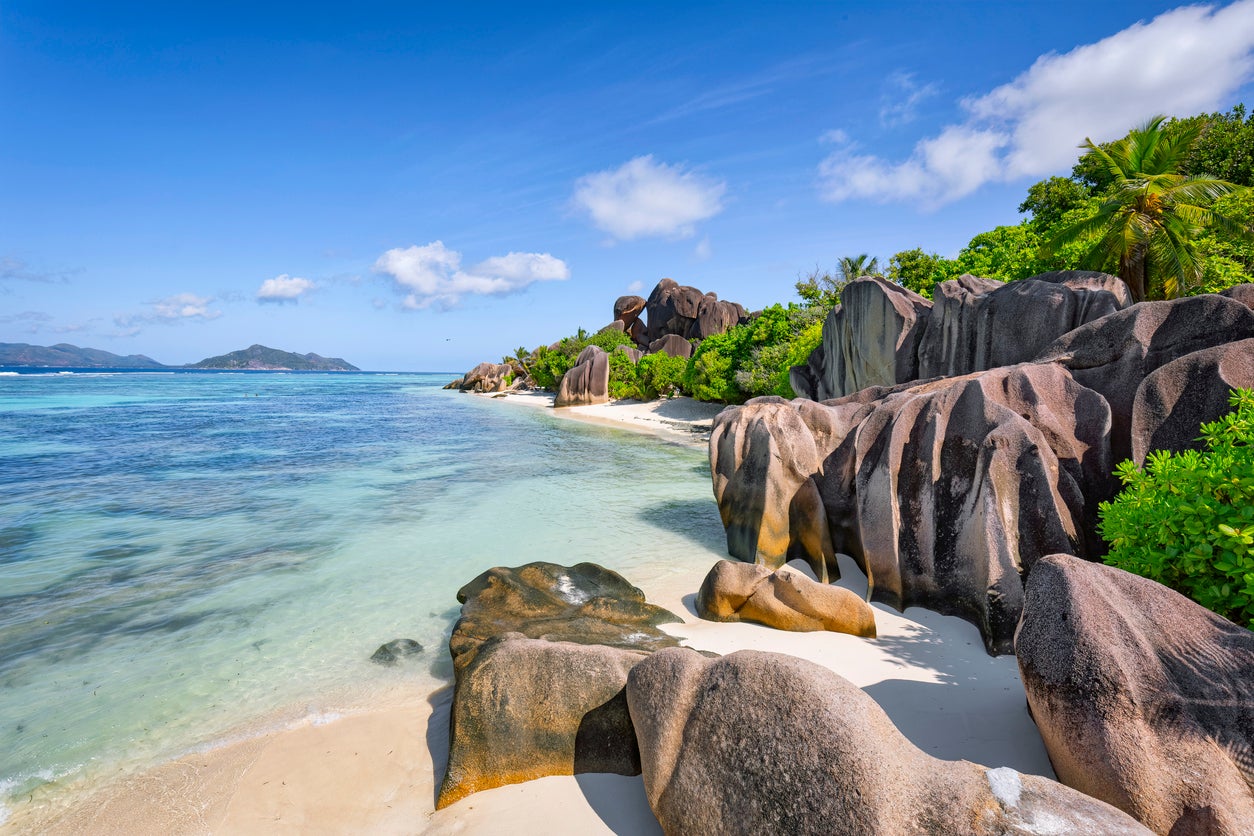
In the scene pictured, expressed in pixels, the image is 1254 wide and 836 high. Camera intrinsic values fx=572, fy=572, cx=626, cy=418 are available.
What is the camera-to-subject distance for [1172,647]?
3160 millimetres

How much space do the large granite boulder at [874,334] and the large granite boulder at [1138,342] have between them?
8569 mm

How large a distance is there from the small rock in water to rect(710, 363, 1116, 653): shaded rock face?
516 centimetres

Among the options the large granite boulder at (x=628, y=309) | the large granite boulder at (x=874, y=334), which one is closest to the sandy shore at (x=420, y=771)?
the large granite boulder at (x=874, y=334)

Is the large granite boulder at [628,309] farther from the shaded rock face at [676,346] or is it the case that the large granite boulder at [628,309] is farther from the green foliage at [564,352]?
the shaded rock face at [676,346]

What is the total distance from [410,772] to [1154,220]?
2089 cm

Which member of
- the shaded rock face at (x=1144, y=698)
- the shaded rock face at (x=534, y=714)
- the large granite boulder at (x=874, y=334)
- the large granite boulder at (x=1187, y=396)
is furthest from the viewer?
the large granite boulder at (x=874, y=334)

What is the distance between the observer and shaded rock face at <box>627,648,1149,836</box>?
261cm

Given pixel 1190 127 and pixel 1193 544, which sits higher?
pixel 1190 127

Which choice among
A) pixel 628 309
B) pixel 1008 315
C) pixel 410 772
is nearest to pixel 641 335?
pixel 628 309

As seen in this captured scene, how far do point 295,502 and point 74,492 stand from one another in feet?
21.5

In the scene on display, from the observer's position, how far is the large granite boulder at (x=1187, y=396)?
5512 millimetres

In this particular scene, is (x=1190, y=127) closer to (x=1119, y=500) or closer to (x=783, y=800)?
(x=1119, y=500)

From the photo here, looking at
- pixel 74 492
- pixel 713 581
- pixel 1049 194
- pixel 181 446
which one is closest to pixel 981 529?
pixel 713 581

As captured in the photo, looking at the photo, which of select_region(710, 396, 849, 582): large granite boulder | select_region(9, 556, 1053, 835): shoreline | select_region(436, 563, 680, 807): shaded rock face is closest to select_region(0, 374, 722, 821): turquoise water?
select_region(9, 556, 1053, 835): shoreline
